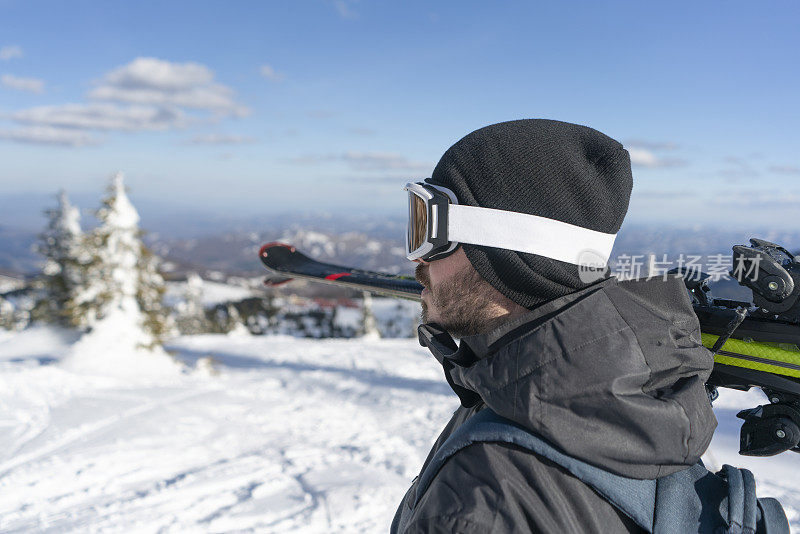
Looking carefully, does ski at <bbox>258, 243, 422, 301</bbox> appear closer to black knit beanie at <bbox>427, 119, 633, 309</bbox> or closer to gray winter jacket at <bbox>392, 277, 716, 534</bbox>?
black knit beanie at <bbox>427, 119, 633, 309</bbox>

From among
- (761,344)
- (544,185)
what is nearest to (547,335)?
(544,185)

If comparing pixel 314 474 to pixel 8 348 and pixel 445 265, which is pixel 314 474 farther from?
pixel 8 348

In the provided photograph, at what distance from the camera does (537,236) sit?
4.23 ft

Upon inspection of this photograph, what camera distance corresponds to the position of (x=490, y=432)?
1.06 m

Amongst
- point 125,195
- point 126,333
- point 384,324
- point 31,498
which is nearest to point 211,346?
point 126,333

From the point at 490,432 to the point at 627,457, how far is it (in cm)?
30

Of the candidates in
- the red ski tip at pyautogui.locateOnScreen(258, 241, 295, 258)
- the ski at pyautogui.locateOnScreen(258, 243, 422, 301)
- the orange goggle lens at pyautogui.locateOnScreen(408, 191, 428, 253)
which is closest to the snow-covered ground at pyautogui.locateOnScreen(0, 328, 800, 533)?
the ski at pyautogui.locateOnScreen(258, 243, 422, 301)

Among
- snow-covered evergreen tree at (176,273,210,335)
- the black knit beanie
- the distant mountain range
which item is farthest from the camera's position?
snow-covered evergreen tree at (176,273,210,335)

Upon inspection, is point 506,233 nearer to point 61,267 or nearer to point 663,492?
point 663,492

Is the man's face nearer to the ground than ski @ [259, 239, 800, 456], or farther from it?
farther from it

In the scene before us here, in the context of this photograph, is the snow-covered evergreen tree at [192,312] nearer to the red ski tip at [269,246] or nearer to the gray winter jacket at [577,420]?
the red ski tip at [269,246]

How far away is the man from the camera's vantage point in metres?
1.01

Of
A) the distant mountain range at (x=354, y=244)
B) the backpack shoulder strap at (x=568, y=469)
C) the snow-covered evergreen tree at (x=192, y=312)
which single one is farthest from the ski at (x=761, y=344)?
the snow-covered evergreen tree at (x=192, y=312)

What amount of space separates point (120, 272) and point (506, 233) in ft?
45.2
